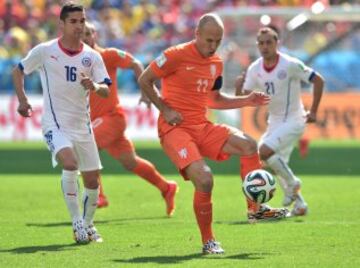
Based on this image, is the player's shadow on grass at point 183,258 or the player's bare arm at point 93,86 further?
the player's bare arm at point 93,86

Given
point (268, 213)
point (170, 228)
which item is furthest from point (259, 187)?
point (170, 228)

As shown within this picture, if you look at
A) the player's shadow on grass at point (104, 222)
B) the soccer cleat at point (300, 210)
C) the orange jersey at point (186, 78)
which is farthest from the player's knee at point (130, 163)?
the orange jersey at point (186, 78)

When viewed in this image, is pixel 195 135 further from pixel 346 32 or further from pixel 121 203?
pixel 346 32

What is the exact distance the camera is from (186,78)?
11609 mm

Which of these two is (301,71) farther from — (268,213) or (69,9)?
(69,9)

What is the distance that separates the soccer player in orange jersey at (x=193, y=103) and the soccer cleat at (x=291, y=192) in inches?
130

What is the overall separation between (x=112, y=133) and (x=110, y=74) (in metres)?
0.78

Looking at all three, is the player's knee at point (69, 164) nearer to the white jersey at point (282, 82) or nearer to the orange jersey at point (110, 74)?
the orange jersey at point (110, 74)

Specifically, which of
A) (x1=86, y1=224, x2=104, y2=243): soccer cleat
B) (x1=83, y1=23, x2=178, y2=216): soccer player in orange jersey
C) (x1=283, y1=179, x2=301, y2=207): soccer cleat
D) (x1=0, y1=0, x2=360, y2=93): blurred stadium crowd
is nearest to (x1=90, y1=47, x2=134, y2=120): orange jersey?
(x1=83, y1=23, x2=178, y2=216): soccer player in orange jersey

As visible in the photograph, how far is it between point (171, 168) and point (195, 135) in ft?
36.8

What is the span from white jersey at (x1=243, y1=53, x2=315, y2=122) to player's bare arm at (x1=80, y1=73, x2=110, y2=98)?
394 cm

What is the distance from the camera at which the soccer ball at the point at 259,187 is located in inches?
446


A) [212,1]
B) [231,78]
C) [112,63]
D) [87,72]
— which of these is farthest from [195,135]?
[212,1]

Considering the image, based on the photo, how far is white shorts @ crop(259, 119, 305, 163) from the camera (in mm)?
15469
